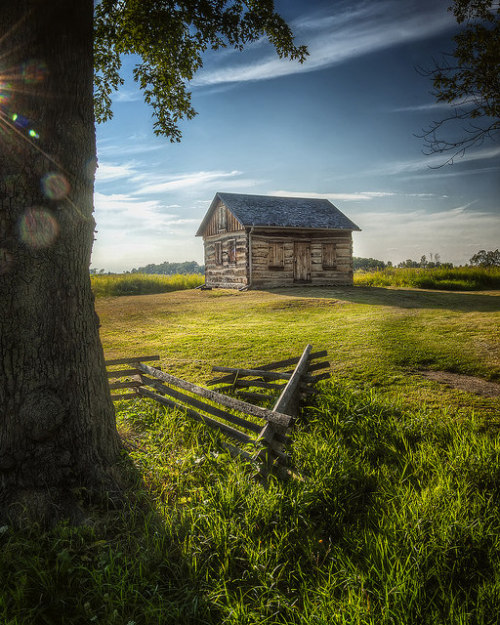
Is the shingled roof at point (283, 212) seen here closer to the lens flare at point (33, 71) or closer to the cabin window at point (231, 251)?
the cabin window at point (231, 251)

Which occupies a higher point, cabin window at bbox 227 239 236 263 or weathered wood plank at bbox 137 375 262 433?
cabin window at bbox 227 239 236 263

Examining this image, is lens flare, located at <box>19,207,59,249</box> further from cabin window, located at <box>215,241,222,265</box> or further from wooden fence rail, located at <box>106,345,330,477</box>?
cabin window, located at <box>215,241,222,265</box>

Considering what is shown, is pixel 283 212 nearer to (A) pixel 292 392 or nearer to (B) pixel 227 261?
(B) pixel 227 261

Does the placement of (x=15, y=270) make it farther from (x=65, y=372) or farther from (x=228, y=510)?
Result: (x=228, y=510)

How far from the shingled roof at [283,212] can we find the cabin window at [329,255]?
4.03ft

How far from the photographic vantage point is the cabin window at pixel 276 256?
23.9m

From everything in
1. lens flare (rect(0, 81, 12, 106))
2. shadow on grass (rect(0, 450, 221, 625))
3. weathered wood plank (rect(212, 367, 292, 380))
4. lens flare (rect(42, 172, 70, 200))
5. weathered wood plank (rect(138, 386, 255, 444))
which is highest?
lens flare (rect(0, 81, 12, 106))

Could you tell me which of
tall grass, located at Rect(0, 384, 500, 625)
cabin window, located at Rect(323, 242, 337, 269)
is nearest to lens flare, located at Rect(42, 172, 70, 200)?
tall grass, located at Rect(0, 384, 500, 625)

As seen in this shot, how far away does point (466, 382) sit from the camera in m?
6.27

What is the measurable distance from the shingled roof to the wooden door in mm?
1266

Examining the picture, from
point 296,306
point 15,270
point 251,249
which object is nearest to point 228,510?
point 15,270

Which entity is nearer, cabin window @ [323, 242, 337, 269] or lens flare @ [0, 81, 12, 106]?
lens flare @ [0, 81, 12, 106]

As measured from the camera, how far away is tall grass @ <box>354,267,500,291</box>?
22.9m

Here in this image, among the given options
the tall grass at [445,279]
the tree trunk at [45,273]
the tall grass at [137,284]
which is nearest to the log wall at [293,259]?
the tall grass at [445,279]
